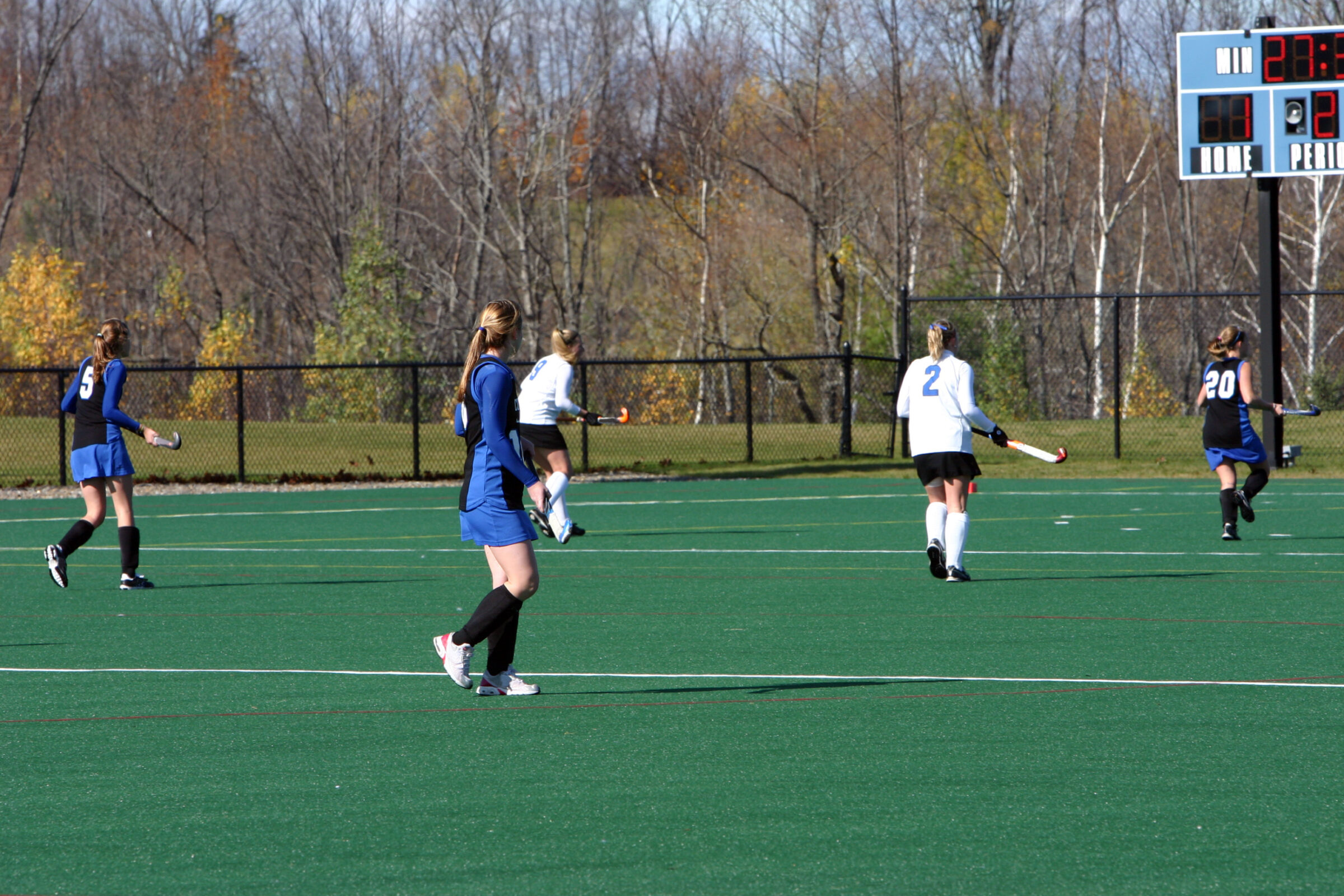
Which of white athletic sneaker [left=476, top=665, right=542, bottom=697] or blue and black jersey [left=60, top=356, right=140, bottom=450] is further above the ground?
blue and black jersey [left=60, top=356, right=140, bottom=450]

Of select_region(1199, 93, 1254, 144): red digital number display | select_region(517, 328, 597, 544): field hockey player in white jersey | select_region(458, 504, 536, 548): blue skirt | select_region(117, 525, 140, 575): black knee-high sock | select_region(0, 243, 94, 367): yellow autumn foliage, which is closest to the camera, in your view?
select_region(458, 504, 536, 548): blue skirt

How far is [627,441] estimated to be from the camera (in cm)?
3014

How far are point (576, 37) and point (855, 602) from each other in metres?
39.6

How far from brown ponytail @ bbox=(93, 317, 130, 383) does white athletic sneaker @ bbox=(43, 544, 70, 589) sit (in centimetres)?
134

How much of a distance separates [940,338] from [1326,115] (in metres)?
14.6

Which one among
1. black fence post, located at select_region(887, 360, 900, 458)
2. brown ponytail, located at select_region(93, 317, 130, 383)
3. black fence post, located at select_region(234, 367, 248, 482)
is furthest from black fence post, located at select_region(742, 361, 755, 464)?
brown ponytail, located at select_region(93, 317, 130, 383)

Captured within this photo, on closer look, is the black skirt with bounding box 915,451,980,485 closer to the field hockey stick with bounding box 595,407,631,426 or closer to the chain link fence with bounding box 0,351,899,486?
the field hockey stick with bounding box 595,407,631,426

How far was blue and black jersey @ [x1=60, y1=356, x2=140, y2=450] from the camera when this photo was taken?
10.8 m

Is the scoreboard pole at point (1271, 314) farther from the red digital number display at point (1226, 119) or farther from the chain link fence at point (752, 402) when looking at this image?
the red digital number display at point (1226, 119)

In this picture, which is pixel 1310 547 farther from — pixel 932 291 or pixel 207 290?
pixel 207 290

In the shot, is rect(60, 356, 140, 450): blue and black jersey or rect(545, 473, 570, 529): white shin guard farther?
rect(545, 473, 570, 529): white shin guard

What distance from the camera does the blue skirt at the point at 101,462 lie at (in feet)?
36.5

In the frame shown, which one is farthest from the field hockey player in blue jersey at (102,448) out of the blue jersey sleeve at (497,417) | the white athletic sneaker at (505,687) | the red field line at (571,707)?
the blue jersey sleeve at (497,417)

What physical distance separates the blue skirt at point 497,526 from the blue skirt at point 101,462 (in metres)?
5.31
